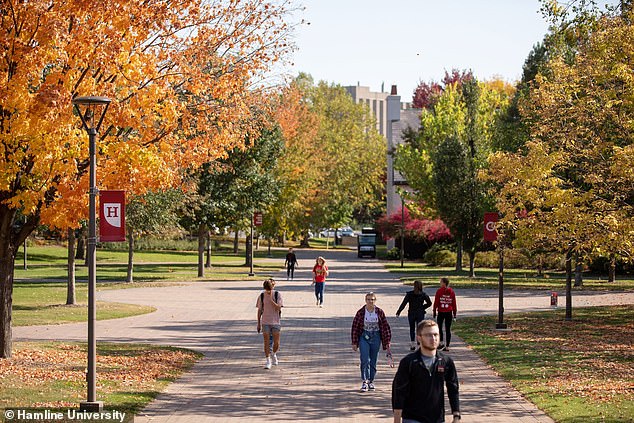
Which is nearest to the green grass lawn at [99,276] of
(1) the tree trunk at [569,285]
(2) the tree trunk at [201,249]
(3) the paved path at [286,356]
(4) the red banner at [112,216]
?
(2) the tree trunk at [201,249]

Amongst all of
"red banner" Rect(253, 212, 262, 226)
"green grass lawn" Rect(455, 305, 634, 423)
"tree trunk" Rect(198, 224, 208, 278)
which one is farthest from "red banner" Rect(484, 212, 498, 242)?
"tree trunk" Rect(198, 224, 208, 278)

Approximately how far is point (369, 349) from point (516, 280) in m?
Result: 36.2

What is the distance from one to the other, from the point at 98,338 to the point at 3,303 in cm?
484

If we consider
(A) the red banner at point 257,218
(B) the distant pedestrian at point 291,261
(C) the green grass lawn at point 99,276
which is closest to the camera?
(C) the green grass lawn at point 99,276

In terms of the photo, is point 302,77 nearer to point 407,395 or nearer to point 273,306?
point 273,306

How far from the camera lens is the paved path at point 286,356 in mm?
13672

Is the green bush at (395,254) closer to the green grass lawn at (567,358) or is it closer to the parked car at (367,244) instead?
the parked car at (367,244)

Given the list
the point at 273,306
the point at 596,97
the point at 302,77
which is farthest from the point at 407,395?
the point at 302,77

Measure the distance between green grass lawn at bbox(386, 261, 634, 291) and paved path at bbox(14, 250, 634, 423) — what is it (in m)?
4.42

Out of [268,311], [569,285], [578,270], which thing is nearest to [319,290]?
[569,285]

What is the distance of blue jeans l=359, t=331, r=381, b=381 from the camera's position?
51.2 feet

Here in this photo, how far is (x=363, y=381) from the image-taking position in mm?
15477

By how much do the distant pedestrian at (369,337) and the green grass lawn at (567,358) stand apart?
2.55m

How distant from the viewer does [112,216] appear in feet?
42.4
